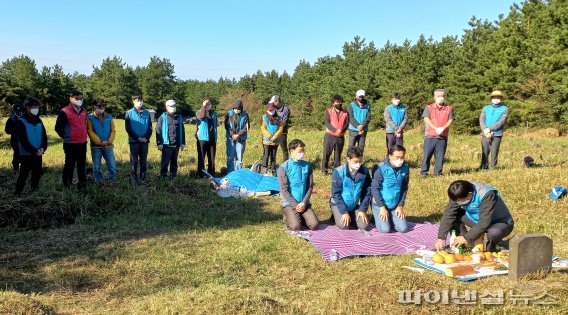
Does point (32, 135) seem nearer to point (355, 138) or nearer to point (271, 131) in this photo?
point (271, 131)

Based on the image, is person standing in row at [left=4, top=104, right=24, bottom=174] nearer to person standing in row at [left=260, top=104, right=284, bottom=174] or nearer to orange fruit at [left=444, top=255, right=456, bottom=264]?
person standing in row at [left=260, top=104, right=284, bottom=174]

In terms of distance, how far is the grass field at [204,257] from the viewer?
433 cm

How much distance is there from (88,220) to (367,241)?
15.0 feet

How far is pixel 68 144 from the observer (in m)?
9.10

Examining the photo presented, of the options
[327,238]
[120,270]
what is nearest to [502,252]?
[327,238]

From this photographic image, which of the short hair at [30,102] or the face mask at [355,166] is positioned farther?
the short hair at [30,102]

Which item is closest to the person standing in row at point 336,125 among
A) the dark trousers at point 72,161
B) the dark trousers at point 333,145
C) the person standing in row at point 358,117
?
the dark trousers at point 333,145

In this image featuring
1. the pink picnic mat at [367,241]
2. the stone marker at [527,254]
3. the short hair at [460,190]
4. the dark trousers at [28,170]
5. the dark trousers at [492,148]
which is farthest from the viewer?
the dark trousers at [492,148]

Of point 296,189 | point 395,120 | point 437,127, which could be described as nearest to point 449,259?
point 296,189

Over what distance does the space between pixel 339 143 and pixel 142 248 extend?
20.7 ft

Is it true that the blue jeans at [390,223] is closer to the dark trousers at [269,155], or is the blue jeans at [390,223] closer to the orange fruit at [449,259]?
the orange fruit at [449,259]

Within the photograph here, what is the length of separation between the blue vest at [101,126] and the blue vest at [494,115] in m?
8.41

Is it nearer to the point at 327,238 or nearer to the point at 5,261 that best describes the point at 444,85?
the point at 327,238

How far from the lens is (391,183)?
7074 millimetres
